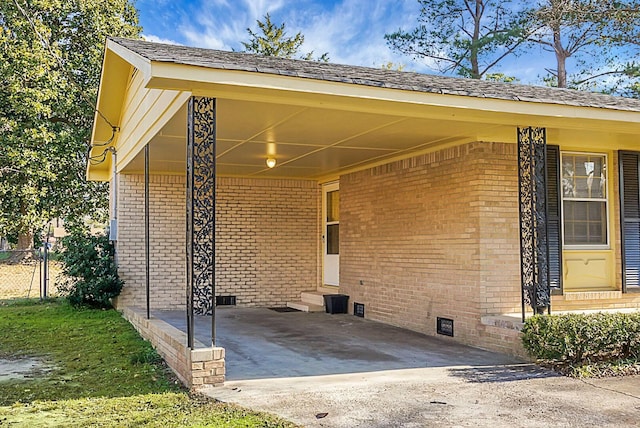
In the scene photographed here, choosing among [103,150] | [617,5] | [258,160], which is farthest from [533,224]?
[617,5]

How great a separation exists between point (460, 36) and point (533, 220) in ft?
57.1

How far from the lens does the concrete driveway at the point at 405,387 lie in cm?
479

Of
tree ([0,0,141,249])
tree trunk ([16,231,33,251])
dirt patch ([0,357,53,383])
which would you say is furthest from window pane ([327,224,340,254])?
tree trunk ([16,231,33,251])

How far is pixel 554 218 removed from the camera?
28.3ft

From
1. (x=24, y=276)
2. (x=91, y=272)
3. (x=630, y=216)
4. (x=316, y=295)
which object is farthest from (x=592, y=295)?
(x=24, y=276)

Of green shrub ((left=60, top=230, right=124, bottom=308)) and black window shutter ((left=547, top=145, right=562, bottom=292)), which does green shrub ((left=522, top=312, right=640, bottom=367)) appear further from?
green shrub ((left=60, top=230, right=124, bottom=308))

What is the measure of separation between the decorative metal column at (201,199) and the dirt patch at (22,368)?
2.22m

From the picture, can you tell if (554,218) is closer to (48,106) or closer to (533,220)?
(533,220)

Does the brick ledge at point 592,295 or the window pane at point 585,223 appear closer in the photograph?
the brick ledge at point 592,295

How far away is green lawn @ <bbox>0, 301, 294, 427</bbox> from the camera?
4.80 meters

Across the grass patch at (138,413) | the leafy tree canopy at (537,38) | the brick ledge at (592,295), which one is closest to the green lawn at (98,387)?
the grass patch at (138,413)

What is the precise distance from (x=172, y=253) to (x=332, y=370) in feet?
21.4

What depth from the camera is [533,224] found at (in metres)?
7.42

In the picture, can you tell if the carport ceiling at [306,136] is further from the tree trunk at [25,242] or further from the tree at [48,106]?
the tree trunk at [25,242]
